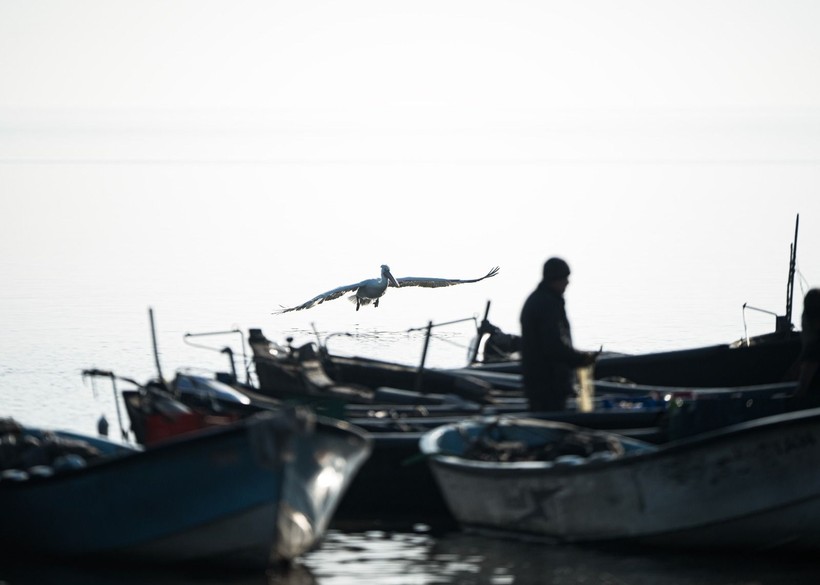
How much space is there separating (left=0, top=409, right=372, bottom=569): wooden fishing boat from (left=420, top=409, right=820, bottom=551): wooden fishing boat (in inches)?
53.3

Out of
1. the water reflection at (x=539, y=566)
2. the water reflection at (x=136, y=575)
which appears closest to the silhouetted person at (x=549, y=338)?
the water reflection at (x=539, y=566)

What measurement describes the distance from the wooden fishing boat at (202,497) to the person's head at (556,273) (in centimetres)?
250

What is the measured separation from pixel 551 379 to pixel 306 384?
16.0 feet

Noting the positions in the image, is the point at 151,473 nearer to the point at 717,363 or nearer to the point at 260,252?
the point at 717,363

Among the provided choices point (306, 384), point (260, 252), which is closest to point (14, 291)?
point (260, 252)

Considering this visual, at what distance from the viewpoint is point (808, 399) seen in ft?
44.4

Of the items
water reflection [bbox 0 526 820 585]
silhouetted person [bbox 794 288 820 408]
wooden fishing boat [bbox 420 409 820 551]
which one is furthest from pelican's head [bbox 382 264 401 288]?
water reflection [bbox 0 526 820 585]

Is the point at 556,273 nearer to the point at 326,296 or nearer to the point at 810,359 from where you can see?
the point at 810,359

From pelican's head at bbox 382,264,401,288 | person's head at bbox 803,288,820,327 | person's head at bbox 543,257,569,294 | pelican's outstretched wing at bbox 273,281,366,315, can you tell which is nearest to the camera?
person's head at bbox 803,288,820,327

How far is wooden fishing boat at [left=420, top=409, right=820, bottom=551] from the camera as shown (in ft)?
38.7

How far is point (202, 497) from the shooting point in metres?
11.5

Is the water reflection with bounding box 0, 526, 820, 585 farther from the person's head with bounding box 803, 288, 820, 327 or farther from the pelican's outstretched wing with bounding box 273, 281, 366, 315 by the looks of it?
the pelican's outstretched wing with bounding box 273, 281, 366, 315

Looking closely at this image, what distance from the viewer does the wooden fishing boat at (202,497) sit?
1125 centimetres

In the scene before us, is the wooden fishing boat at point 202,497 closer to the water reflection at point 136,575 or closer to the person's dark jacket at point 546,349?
the water reflection at point 136,575
